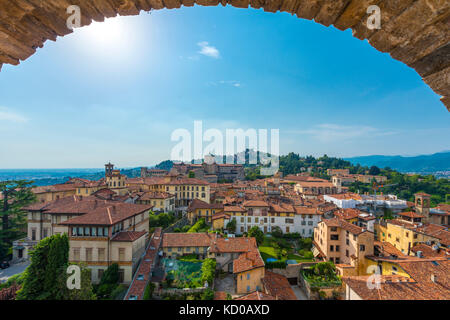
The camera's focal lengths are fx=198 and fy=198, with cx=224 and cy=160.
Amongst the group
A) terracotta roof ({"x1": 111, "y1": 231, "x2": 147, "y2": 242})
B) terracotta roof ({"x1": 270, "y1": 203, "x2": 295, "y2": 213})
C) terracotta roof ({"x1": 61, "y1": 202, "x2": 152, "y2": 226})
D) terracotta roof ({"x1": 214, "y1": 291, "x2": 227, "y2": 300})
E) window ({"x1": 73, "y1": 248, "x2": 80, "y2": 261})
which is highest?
terracotta roof ({"x1": 61, "y1": 202, "x2": 152, "y2": 226})

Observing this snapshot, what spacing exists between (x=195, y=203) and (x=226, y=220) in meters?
7.35

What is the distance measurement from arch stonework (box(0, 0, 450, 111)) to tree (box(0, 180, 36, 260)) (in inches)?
1146

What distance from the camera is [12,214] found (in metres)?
22.8

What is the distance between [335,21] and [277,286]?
18.2 m

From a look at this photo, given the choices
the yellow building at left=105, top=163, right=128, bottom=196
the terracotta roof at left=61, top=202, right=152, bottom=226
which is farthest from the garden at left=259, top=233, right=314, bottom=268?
the yellow building at left=105, top=163, right=128, bottom=196

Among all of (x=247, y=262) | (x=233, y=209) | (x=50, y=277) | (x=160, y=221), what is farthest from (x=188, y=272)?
(x=233, y=209)

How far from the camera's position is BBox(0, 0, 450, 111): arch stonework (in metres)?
1.67

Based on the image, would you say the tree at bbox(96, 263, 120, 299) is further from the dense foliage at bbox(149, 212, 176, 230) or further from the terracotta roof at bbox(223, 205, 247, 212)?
the terracotta roof at bbox(223, 205, 247, 212)

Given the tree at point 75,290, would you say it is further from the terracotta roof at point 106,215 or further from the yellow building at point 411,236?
the yellow building at point 411,236

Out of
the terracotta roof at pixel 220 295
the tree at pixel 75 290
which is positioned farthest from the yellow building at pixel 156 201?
the tree at pixel 75 290

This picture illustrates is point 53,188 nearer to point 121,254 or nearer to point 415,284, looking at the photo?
point 121,254

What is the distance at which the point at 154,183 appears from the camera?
39.6 m

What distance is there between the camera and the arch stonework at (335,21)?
65.6 inches
